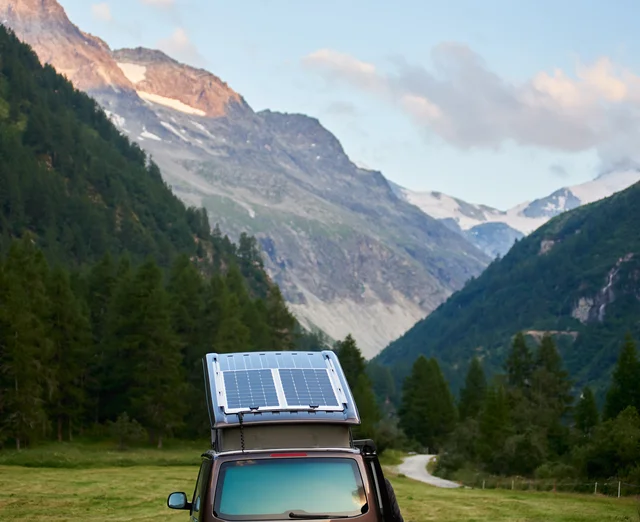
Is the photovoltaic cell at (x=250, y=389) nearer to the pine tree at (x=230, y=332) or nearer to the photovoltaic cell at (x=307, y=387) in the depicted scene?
the photovoltaic cell at (x=307, y=387)

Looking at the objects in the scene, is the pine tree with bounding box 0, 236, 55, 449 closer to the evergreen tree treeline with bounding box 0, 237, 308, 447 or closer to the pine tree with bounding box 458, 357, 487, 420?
the evergreen tree treeline with bounding box 0, 237, 308, 447

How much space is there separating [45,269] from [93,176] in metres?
121

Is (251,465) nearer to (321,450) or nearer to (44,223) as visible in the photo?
(321,450)

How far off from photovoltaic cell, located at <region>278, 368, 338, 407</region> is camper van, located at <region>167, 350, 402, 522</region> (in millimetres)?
18

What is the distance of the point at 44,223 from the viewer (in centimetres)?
15950

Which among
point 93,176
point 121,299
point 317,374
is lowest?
point 317,374

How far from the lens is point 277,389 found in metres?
16.5

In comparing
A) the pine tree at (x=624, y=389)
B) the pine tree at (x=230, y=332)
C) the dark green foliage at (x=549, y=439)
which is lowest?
the dark green foliage at (x=549, y=439)

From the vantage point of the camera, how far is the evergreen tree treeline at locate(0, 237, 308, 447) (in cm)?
6388

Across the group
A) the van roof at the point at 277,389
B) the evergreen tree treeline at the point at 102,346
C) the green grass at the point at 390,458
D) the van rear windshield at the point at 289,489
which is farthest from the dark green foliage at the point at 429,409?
the van rear windshield at the point at 289,489

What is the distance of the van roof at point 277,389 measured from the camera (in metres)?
15.4

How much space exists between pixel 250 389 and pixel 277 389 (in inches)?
19.5

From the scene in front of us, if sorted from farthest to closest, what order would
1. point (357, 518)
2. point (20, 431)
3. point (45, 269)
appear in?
point (45, 269) → point (20, 431) → point (357, 518)

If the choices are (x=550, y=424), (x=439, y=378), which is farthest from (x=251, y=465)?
(x=439, y=378)
